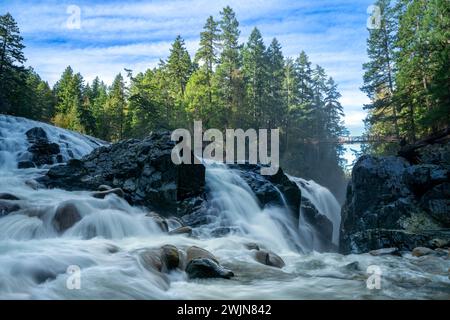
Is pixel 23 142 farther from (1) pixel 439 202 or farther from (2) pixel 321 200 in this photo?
(1) pixel 439 202

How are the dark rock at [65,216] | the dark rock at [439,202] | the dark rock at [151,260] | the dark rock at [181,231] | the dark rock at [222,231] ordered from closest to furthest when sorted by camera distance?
1. the dark rock at [151,260]
2. the dark rock at [65,216]
3. the dark rock at [181,231]
4. the dark rock at [222,231]
5. the dark rock at [439,202]

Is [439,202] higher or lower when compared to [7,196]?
lower

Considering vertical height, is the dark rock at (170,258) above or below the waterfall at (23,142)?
below

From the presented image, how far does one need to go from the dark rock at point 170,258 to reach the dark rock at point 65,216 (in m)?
3.88

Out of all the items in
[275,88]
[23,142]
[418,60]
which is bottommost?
[23,142]

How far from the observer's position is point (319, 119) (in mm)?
60250

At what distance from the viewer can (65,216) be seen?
35.7ft

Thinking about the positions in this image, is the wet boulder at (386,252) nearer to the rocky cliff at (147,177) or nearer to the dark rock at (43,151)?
the rocky cliff at (147,177)

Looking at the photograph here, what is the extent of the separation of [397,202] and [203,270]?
1436cm

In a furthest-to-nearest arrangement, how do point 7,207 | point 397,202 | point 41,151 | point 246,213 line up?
point 41,151 → point 397,202 → point 246,213 → point 7,207

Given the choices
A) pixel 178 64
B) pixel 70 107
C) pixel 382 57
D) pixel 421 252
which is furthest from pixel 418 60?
pixel 70 107

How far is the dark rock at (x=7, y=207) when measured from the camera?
34.7 feet

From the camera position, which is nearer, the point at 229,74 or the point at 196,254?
the point at 196,254

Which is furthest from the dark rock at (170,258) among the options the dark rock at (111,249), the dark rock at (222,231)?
the dark rock at (222,231)
